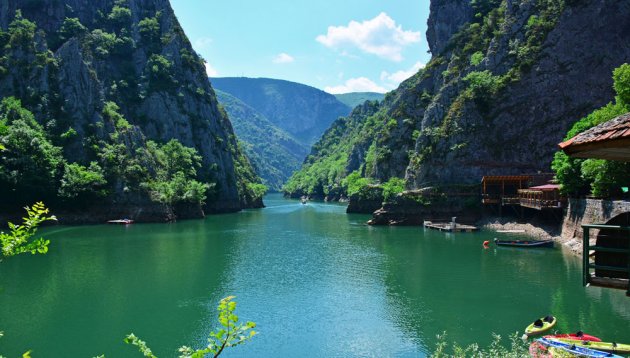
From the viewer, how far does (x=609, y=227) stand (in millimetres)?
10398

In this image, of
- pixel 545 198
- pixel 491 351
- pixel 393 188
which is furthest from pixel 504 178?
pixel 491 351

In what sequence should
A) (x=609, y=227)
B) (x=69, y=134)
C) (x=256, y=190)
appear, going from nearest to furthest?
(x=609, y=227), (x=69, y=134), (x=256, y=190)

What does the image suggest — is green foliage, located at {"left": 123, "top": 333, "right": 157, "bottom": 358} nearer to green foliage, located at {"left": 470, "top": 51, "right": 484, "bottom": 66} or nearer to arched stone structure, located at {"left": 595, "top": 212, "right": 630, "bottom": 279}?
arched stone structure, located at {"left": 595, "top": 212, "right": 630, "bottom": 279}

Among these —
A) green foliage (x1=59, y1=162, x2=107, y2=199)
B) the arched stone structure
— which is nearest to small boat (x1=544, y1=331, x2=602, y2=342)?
the arched stone structure

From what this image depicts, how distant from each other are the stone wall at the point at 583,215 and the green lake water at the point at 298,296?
4.08 metres

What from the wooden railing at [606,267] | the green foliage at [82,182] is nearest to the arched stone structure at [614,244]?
the wooden railing at [606,267]

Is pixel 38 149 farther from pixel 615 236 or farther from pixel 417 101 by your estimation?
pixel 615 236

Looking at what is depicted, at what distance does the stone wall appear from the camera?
55094 millimetres

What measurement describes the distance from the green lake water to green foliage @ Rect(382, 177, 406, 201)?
1282 inches

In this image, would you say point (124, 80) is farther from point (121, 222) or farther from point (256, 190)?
point (256, 190)

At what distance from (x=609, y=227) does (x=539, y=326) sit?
984 inches

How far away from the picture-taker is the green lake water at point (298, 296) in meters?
32.0

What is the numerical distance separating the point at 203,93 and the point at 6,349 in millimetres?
139778

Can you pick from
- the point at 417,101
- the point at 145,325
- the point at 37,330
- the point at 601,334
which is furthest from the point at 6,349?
the point at 417,101
